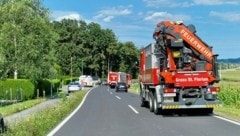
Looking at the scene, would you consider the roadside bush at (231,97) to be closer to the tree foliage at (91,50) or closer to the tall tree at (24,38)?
the tall tree at (24,38)

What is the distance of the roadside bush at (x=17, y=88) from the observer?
47219 millimetres

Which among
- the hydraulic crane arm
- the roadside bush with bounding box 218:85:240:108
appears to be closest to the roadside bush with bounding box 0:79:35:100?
the roadside bush with bounding box 218:85:240:108

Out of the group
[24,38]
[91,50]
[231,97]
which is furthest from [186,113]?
[91,50]

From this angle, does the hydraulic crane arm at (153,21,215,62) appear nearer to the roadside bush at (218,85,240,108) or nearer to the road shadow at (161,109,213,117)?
the road shadow at (161,109,213,117)

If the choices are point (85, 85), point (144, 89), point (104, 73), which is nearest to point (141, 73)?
point (144, 89)

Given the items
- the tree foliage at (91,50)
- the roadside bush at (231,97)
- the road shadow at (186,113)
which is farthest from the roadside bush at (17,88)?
the tree foliage at (91,50)

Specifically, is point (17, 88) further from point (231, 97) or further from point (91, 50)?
point (91, 50)

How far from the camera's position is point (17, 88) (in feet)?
156

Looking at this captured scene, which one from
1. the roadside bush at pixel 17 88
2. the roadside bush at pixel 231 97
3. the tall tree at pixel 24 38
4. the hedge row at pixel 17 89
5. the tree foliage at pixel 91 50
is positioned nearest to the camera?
the roadside bush at pixel 231 97

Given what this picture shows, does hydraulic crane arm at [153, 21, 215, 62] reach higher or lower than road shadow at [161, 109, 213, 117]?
higher

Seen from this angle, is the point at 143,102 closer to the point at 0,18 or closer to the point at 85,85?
the point at 0,18

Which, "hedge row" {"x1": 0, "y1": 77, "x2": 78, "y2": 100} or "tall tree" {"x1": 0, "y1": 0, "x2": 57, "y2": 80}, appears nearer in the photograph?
"hedge row" {"x1": 0, "y1": 77, "x2": 78, "y2": 100}

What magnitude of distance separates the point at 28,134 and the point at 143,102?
1866cm

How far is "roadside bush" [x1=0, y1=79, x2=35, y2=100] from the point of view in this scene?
155 feet
